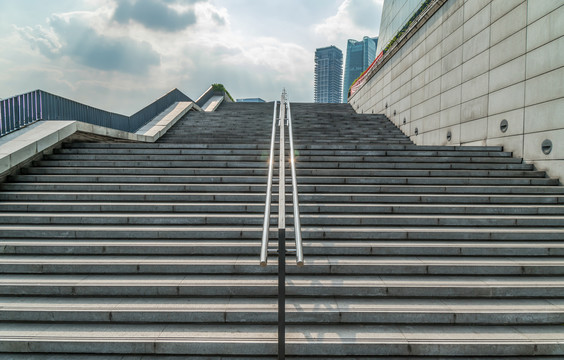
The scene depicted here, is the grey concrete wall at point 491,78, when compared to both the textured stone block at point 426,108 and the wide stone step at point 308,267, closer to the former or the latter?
the textured stone block at point 426,108

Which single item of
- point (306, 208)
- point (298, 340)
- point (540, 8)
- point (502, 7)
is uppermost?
point (502, 7)

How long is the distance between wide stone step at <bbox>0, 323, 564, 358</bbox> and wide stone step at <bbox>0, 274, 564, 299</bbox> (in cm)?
39

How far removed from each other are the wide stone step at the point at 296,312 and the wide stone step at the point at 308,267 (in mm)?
403

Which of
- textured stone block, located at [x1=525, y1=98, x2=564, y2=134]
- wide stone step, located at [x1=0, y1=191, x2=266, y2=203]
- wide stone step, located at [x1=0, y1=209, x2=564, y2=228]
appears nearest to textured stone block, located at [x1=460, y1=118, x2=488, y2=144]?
textured stone block, located at [x1=525, y1=98, x2=564, y2=134]

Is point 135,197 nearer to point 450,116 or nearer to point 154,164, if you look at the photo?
point 154,164

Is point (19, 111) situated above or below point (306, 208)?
above

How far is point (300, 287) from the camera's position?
10.4 ft

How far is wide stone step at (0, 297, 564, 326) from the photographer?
114 inches

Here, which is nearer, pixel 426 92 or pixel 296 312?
pixel 296 312

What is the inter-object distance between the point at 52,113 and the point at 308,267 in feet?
25.3

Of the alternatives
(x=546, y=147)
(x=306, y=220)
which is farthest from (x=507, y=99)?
(x=306, y=220)

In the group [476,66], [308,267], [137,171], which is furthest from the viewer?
[476,66]

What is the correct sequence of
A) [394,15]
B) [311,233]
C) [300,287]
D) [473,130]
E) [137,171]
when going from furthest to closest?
[394,15] < [473,130] < [137,171] < [311,233] < [300,287]

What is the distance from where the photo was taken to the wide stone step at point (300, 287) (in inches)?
125
